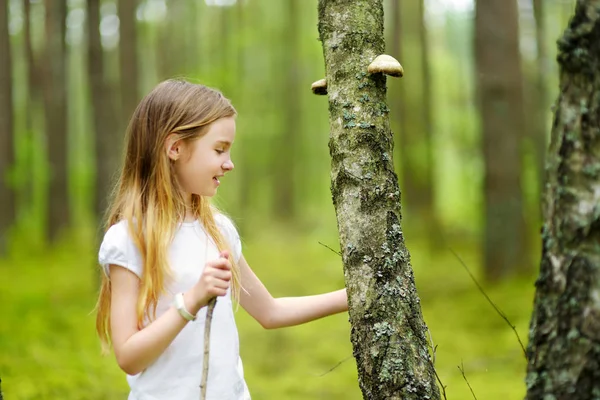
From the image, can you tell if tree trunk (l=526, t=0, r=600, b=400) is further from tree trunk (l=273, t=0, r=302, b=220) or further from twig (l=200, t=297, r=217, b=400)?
tree trunk (l=273, t=0, r=302, b=220)

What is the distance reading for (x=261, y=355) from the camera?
795 cm

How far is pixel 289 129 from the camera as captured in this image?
27.8m

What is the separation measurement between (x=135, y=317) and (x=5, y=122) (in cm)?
1508

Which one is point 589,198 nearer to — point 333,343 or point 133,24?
point 333,343

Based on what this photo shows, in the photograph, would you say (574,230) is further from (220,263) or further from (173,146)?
(173,146)

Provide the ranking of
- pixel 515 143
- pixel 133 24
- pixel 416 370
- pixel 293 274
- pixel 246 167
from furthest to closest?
pixel 246 167 < pixel 293 274 < pixel 133 24 < pixel 515 143 < pixel 416 370

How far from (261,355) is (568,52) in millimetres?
6439

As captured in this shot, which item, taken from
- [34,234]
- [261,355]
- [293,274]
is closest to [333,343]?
Result: [261,355]

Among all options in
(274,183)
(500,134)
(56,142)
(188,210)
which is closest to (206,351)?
(188,210)

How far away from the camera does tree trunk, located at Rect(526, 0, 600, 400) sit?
2.00m

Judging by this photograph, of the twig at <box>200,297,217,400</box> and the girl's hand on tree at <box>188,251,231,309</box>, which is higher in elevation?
the girl's hand on tree at <box>188,251,231,309</box>

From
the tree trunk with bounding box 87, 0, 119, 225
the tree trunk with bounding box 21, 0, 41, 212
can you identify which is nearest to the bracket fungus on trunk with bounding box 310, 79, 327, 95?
the tree trunk with bounding box 87, 0, 119, 225

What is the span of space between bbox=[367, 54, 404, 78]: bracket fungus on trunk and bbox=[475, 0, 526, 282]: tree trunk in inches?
309

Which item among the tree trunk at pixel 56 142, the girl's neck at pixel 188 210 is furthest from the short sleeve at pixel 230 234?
the tree trunk at pixel 56 142
